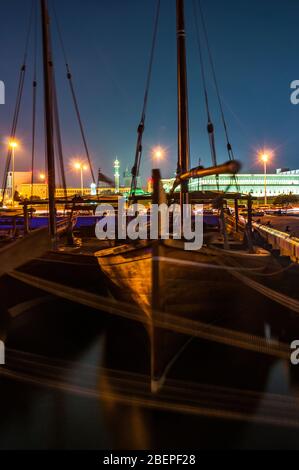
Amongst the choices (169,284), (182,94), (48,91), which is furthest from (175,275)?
(48,91)

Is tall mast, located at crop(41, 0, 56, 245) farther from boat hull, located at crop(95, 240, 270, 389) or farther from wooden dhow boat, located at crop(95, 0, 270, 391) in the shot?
boat hull, located at crop(95, 240, 270, 389)

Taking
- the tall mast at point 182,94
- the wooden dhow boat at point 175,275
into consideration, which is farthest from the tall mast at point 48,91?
the wooden dhow boat at point 175,275

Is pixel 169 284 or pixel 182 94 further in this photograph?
pixel 182 94

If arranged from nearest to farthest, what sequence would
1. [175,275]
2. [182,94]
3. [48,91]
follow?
[175,275], [182,94], [48,91]

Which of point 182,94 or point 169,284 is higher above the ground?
point 182,94

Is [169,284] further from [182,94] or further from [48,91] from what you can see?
[48,91]

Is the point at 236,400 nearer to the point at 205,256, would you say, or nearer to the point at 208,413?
the point at 208,413

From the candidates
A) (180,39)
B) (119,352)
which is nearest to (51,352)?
(119,352)

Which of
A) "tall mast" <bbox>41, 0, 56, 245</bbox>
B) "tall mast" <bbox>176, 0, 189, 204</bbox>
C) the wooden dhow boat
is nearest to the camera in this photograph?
the wooden dhow boat

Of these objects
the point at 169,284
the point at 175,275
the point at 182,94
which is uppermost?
the point at 182,94

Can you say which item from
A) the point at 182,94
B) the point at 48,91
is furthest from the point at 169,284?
the point at 48,91

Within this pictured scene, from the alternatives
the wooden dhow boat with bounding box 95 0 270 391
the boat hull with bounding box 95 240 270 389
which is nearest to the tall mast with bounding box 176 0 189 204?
the wooden dhow boat with bounding box 95 0 270 391

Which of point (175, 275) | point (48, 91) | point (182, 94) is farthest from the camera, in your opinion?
point (48, 91)

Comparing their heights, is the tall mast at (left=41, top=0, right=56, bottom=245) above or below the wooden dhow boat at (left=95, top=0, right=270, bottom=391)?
above
